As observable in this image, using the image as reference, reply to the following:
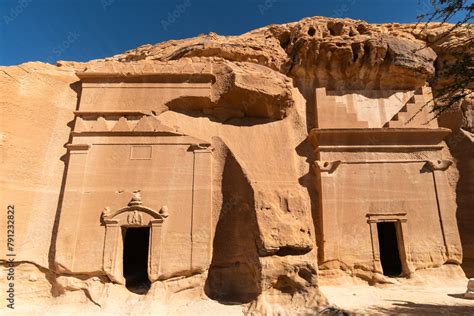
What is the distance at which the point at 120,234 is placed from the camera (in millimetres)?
8820

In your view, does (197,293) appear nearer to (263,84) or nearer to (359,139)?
(263,84)

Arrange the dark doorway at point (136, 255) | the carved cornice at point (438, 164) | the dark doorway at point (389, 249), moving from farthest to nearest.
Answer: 1. the dark doorway at point (389, 249)
2. the carved cornice at point (438, 164)
3. the dark doorway at point (136, 255)

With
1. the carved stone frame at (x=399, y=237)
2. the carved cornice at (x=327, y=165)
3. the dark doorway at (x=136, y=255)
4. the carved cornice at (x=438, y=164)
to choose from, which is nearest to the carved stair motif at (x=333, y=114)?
the carved cornice at (x=327, y=165)

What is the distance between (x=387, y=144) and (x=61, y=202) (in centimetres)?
969

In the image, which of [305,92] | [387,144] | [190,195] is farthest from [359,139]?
[190,195]

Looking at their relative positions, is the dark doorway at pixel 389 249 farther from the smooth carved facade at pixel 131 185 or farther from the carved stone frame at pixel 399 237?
the smooth carved facade at pixel 131 185

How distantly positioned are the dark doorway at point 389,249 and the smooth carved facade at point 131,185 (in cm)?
637

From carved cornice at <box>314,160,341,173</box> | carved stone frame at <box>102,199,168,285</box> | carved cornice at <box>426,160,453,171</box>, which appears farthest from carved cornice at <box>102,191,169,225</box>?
carved cornice at <box>426,160,453,171</box>

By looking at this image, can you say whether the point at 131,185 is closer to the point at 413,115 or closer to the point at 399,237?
the point at 399,237

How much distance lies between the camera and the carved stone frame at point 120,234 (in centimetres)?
848

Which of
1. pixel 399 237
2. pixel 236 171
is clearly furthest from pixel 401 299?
pixel 236 171

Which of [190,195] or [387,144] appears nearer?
[190,195]

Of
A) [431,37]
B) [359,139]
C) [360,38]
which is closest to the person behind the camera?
[359,139]

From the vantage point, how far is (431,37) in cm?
1345
